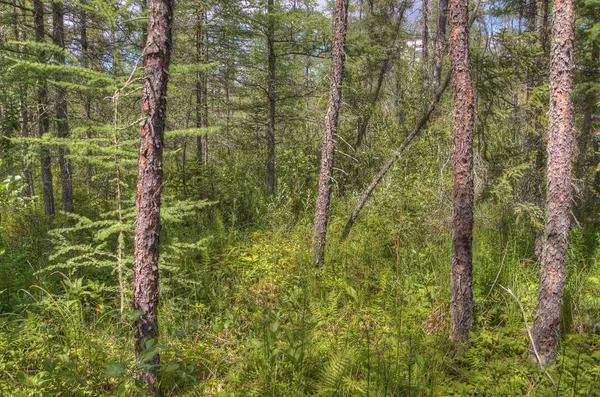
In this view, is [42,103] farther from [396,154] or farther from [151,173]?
[396,154]

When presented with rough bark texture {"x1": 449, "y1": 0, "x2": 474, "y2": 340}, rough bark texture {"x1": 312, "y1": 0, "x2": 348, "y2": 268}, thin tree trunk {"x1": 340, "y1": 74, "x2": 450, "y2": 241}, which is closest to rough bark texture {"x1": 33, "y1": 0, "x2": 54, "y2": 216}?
rough bark texture {"x1": 312, "y1": 0, "x2": 348, "y2": 268}

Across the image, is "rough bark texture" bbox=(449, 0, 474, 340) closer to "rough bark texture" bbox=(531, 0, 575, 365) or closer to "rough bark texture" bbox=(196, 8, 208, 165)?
"rough bark texture" bbox=(531, 0, 575, 365)

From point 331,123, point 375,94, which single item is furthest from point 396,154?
point 375,94

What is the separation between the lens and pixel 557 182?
13.6 feet

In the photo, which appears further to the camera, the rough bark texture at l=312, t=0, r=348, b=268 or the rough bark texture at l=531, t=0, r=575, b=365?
the rough bark texture at l=312, t=0, r=348, b=268

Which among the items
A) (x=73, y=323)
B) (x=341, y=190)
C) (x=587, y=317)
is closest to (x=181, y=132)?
(x=73, y=323)

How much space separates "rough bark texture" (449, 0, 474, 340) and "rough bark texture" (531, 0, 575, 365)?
0.80 metres

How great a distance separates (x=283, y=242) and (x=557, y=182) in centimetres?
503

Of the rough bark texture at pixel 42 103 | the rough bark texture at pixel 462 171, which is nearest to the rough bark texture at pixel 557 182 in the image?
the rough bark texture at pixel 462 171

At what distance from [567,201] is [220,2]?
345 inches

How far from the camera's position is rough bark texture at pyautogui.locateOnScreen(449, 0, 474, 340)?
14.4 feet

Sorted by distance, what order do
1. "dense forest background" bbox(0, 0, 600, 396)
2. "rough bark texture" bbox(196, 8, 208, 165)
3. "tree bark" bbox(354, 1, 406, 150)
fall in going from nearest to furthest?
"dense forest background" bbox(0, 0, 600, 396) < "rough bark texture" bbox(196, 8, 208, 165) < "tree bark" bbox(354, 1, 406, 150)

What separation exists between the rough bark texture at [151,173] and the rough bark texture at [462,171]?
3280 millimetres

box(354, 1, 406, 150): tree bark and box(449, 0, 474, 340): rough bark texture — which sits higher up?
box(354, 1, 406, 150): tree bark
